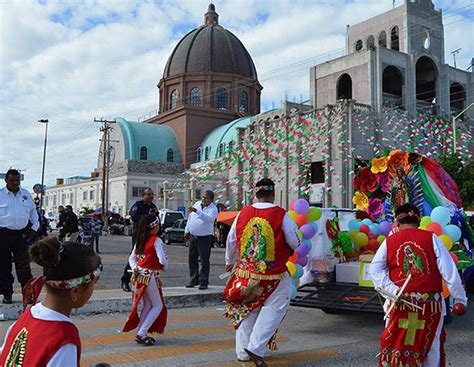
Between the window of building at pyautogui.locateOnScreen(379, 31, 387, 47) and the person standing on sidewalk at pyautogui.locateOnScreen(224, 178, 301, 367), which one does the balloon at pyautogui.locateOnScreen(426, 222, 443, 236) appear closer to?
the person standing on sidewalk at pyautogui.locateOnScreen(224, 178, 301, 367)

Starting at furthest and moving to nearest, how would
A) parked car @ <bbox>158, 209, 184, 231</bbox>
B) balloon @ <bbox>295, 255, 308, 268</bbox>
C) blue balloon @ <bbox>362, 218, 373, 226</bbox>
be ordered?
1. parked car @ <bbox>158, 209, 184, 231</bbox>
2. blue balloon @ <bbox>362, 218, 373, 226</bbox>
3. balloon @ <bbox>295, 255, 308, 268</bbox>

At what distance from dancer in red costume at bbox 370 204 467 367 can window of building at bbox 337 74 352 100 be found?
1531 inches

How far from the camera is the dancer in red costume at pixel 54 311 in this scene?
226 cm

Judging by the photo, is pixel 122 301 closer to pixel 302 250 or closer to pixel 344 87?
pixel 302 250

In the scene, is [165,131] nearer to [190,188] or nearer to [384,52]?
[190,188]

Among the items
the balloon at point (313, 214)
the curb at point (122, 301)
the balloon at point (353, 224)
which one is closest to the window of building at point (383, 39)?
the balloon at point (353, 224)

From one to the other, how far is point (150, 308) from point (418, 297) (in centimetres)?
332

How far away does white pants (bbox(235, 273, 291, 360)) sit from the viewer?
5082mm

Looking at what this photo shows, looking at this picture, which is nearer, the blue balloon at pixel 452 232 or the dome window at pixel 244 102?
the blue balloon at pixel 452 232

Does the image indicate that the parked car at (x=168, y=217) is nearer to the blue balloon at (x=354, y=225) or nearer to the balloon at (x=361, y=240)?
the blue balloon at (x=354, y=225)

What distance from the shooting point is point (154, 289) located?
248 inches

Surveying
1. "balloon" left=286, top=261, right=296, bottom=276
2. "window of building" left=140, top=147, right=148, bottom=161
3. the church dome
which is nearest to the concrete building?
the church dome

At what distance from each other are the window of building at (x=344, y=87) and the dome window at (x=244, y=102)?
22.7 meters

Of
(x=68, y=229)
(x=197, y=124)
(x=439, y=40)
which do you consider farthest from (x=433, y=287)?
(x=197, y=124)
